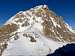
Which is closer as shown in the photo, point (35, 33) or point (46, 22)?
point (35, 33)

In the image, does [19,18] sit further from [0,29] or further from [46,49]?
[46,49]

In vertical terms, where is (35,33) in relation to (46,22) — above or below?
below

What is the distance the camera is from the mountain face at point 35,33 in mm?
116188

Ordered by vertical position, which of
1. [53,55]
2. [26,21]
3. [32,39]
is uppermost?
[26,21]

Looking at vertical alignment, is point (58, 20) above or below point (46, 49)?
above

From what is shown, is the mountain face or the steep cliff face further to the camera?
the steep cliff face

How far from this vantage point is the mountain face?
116188 millimetres

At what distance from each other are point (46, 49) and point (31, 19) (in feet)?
101

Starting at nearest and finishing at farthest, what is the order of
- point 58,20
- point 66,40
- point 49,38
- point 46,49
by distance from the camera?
point 46,49, point 49,38, point 66,40, point 58,20

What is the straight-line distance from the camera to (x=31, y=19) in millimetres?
143375

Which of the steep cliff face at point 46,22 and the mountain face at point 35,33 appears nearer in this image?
the mountain face at point 35,33

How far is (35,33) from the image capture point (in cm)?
12719

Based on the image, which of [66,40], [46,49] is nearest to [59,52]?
[46,49]

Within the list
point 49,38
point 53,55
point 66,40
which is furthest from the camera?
point 66,40
